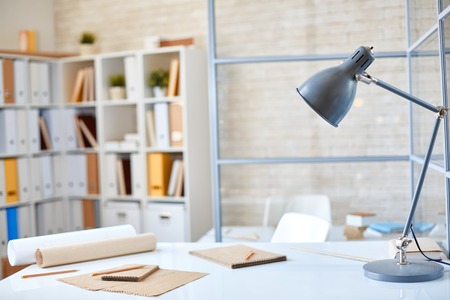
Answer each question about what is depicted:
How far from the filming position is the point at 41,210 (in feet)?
16.4

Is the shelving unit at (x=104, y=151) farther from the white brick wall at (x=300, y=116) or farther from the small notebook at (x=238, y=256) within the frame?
the small notebook at (x=238, y=256)

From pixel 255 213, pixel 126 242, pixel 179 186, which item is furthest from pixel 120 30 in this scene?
pixel 126 242

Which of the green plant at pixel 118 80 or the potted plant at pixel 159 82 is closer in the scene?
the potted plant at pixel 159 82

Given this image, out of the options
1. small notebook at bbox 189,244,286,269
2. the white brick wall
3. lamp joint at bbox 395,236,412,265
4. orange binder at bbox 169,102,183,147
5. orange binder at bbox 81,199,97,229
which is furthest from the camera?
orange binder at bbox 81,199,97,229

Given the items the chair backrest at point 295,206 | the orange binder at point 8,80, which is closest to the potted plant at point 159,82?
the orange binder at point 8,80

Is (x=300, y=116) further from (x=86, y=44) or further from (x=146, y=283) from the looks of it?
A: (x=86, y=44)

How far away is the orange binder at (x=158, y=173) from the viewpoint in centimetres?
488

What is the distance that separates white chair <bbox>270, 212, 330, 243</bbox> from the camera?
2914 mm

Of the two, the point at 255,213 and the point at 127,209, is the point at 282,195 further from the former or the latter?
the point at 127,209

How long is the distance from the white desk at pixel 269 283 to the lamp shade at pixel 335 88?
19.4 inches

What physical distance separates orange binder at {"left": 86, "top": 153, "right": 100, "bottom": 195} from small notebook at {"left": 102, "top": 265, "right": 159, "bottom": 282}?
10.0 feet

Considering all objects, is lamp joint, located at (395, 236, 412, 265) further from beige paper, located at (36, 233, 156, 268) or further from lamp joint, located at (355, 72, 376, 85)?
beige paper, located at (36, 233, 156, 268)

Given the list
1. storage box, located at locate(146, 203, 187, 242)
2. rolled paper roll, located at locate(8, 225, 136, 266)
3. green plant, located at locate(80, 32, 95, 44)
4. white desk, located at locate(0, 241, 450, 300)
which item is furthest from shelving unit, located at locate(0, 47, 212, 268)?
white desk, located at locate(0, 241, 450, 300)

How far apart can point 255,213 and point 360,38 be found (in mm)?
1062
